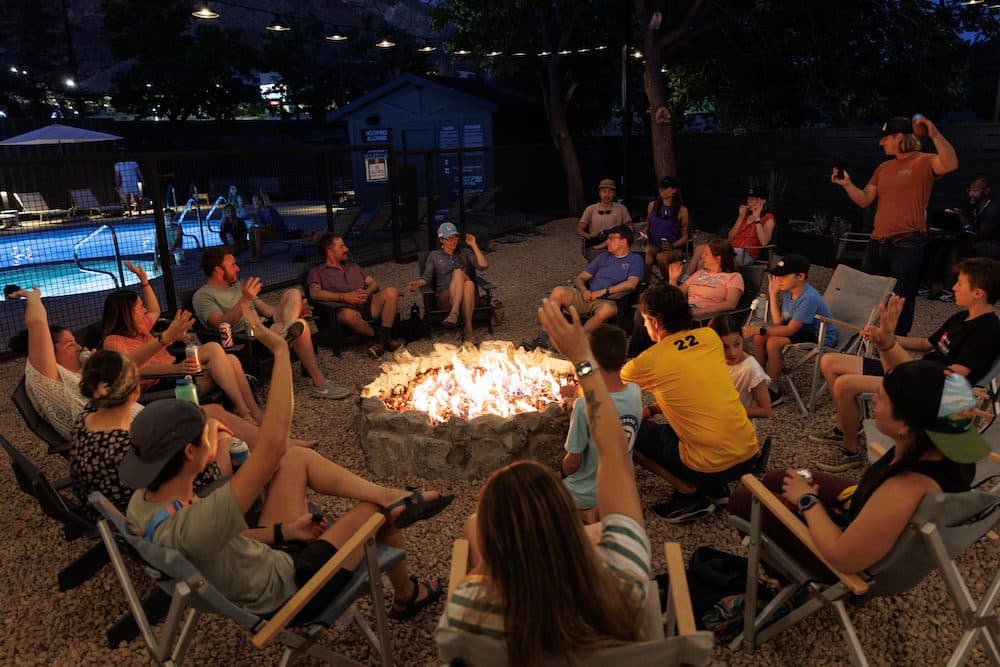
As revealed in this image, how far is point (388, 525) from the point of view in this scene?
302cm

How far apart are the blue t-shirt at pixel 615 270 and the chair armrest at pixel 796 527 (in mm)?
4309

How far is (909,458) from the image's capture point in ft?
7.59

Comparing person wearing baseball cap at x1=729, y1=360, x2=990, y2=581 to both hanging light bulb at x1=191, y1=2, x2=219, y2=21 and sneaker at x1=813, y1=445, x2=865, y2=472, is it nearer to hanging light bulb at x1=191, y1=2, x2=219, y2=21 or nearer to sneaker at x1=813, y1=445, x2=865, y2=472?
sneaker at x1=813, y1=445, x2=865, y2=472

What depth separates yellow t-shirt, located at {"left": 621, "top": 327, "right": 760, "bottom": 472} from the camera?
3.63m

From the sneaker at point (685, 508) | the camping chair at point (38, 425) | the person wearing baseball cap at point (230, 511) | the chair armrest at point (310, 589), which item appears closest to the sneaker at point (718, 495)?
the sneaker at point (685, 508)

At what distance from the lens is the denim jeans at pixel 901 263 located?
5715mm

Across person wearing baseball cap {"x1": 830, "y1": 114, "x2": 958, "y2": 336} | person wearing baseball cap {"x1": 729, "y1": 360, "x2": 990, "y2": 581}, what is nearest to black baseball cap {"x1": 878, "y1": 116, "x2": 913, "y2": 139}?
person wearing baseball cap {"x1": 830, "y1": 114, "x2": 958, "y2": 336}

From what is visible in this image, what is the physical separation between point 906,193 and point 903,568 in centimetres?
429

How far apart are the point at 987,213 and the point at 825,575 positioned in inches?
326

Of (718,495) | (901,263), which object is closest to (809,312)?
(901,263)

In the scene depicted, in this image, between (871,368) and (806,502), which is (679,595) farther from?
(871,368)

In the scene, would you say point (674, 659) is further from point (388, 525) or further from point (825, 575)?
point (388, 525)

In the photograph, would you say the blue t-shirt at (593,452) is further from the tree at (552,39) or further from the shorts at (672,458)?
the tree at (552,39)

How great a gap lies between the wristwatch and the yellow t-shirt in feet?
3.47
